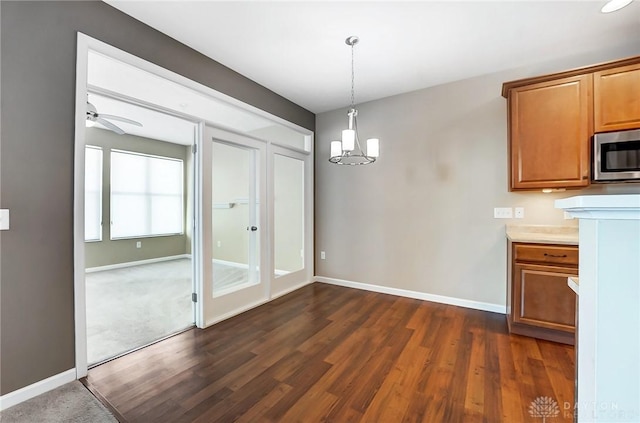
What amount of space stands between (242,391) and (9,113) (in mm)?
2274

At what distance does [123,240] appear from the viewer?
18.5ft

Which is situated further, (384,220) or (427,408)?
A: (384,220)

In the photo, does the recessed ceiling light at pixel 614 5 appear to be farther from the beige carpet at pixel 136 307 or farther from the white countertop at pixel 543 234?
the beige carpet at pixel 136 307

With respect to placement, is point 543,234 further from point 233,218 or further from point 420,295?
point 233,218

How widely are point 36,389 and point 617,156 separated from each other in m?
4.70

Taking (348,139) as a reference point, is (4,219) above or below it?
below

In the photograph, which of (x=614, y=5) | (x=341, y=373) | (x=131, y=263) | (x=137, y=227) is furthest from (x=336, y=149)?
(x=131, y=263)

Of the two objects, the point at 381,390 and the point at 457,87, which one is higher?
the point at 457,87

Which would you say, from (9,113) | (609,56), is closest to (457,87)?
(609,56)

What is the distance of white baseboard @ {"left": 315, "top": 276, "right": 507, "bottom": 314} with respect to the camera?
312 centimetres

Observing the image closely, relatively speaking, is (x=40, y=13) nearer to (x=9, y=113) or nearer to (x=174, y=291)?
(x=9, y=113)

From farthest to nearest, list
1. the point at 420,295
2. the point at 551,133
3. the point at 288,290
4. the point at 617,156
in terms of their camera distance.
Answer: the point at 288,290, the point at 420,295, the point at 551,133, the point at 617,156

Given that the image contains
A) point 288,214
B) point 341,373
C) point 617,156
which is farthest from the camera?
point 288,214

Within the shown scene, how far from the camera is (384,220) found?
3.80m
